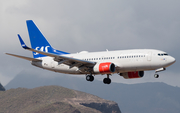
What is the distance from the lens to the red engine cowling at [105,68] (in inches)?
2715

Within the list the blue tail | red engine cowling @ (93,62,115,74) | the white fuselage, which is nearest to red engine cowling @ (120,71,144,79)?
the white fuselage

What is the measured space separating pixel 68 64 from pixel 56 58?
4.41 meters

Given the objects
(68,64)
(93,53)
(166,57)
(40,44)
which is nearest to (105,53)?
(93,53)

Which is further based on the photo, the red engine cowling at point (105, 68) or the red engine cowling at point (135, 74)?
the red engine cowling at point (135, 74)

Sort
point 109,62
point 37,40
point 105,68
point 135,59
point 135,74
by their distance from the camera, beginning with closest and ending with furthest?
1. point 135,59
2. point 105,68
3. point 109,62
4. point 135,74
5. point 37,40

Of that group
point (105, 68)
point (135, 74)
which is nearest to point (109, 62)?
point (105, 68)

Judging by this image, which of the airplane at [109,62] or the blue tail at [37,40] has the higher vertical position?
the blue tail at [37,40]

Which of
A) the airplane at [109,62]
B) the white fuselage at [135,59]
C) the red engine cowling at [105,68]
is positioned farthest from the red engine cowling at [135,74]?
the red engine cowling at [105,68]

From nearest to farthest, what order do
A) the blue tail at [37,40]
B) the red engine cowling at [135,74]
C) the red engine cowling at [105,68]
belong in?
1. the red engine cowling at [105,68]
2. the red engine cowling at [135,74]
3. the blue tail at [37,40]

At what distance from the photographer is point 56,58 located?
7006 centimetres

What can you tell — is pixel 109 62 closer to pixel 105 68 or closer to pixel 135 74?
pixel 105 68

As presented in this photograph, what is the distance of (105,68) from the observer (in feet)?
227

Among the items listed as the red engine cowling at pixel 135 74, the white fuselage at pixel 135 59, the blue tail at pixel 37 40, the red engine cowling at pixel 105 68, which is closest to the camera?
the white fuselage at pixel 135 59

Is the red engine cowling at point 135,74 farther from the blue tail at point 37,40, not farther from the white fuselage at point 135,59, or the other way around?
the blue tail at point 37,40
